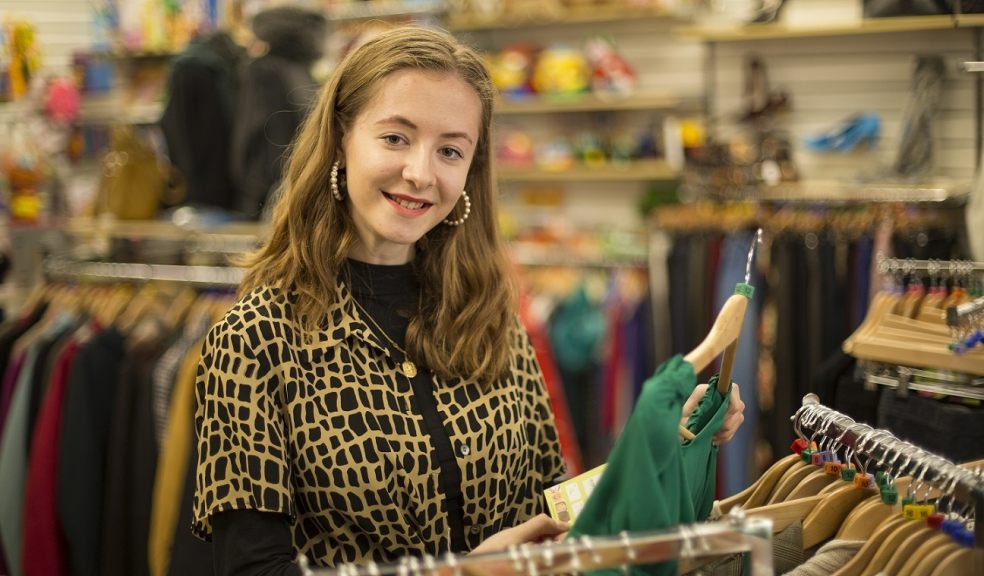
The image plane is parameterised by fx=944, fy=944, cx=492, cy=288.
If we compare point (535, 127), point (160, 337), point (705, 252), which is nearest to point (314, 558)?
point (160, 337)

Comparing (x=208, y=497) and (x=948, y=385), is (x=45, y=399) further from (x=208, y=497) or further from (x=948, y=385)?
(x=948, y=385)

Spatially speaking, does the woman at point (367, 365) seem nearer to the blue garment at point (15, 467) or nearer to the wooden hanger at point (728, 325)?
the wooden hanger at point (728, 325)

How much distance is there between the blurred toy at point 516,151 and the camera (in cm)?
532

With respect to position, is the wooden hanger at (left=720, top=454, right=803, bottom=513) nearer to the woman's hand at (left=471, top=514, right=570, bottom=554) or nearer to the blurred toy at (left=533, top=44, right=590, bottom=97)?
the woman's hand at (left=471, top=514, right=570, bottom=554)

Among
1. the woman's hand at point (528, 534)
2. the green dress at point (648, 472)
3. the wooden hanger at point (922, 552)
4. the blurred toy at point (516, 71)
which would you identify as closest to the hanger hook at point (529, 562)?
the green dress at point (648, 472)

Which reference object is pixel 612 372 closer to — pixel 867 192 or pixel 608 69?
pixel 867 192

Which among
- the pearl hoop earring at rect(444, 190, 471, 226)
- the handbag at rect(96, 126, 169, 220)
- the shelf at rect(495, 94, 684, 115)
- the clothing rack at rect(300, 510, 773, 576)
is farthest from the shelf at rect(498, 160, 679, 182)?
the clothing rack at rect(300, 510, 773, 576)

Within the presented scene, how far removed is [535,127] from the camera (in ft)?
18.2

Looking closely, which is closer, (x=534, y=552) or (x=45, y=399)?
(x=534, y=552)

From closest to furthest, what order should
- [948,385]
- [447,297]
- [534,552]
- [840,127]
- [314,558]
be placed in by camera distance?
1. [534,552]
2. [314,558]
3. [447,297]
4. [948,385]
5. [840,127]

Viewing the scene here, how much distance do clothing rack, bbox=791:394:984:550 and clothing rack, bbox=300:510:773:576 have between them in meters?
0.32

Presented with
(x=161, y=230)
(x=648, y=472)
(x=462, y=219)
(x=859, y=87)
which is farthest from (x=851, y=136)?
(x=648, y=472)

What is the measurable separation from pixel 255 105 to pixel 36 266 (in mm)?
1148

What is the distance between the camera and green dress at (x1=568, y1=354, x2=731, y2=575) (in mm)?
1208
